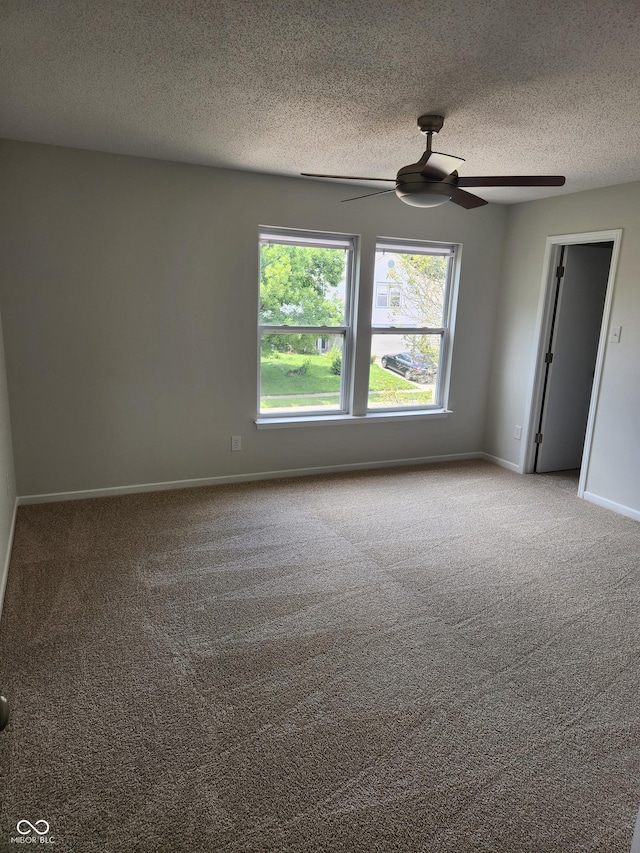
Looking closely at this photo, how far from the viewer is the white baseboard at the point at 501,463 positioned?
17.3 feet

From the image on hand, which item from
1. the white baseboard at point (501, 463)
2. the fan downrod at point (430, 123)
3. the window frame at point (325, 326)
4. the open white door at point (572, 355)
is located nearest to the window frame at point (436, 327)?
→ the window frame at point (325, 326)

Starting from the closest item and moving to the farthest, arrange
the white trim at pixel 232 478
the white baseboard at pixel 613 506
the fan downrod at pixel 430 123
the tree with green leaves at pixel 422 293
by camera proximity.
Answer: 1. the fan downrod at pixel 430 123
2. the white trim at pixel 232 478
3. the white baseboard at pixel 613 506
4. the tree with green leaves at pixel 422 293

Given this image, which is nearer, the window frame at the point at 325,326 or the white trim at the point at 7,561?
the white trim at the point at 7,561

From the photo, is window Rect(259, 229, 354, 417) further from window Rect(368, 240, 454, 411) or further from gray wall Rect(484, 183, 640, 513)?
gray wall Rect(484, 183, 640, 513)

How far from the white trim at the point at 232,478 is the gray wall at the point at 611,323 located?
31.2 inches

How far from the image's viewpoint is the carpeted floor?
165 cm

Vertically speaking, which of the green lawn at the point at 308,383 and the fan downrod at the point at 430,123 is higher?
the fan downrod at the point at 430,123

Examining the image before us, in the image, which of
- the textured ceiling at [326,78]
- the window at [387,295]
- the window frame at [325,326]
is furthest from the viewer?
the window at [387,295]

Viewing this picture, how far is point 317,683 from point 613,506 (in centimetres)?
320

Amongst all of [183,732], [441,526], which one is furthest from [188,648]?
[441,526]

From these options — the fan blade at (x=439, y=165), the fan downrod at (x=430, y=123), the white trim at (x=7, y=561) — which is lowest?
the white trim at (x=7, y=561)

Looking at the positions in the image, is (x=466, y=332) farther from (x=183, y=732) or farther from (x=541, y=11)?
(x=183, y=732)

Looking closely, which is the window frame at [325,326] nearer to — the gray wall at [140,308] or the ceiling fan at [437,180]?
the gray wall at [140,308]

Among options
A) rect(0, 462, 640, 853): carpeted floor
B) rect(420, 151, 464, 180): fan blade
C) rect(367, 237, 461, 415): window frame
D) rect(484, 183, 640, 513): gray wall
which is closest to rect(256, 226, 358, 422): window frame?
rect(367, 237, 461, 415): window frame
